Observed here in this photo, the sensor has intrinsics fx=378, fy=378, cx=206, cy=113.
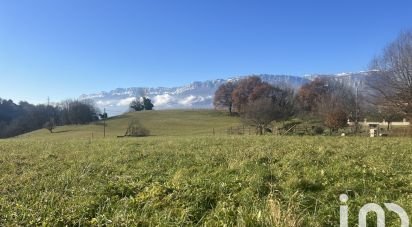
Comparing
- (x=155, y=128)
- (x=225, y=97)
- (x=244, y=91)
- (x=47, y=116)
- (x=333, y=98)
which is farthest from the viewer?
(x=47, y=116)

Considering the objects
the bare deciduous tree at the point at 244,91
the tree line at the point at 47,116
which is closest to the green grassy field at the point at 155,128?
the bare deciduous tree at the point at 244,91

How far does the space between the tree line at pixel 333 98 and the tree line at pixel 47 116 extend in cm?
4884

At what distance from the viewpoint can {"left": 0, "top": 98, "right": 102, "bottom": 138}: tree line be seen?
132500 mm

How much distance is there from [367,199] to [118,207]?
14.8 feet

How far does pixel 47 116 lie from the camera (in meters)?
147

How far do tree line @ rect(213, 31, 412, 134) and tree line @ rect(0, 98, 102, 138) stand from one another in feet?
160

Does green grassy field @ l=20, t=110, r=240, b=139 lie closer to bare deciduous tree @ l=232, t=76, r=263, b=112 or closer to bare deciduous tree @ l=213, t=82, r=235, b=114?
bare deciduous tree @ l=213, t=82, r=235, b=114

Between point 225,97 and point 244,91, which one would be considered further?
point 225,97

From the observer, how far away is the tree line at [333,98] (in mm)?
48000

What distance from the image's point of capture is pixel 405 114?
44500 millimetres

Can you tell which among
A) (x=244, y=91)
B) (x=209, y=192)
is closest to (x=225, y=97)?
(x=244, y=91)

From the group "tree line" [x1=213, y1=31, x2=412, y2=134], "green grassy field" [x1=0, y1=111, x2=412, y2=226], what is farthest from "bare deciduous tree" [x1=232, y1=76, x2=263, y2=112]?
"green grassy field" [x1=0, y1=111, x2=412, y2=226]

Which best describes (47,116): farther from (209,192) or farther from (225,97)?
(209,192)

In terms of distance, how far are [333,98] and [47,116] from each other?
108 meters
